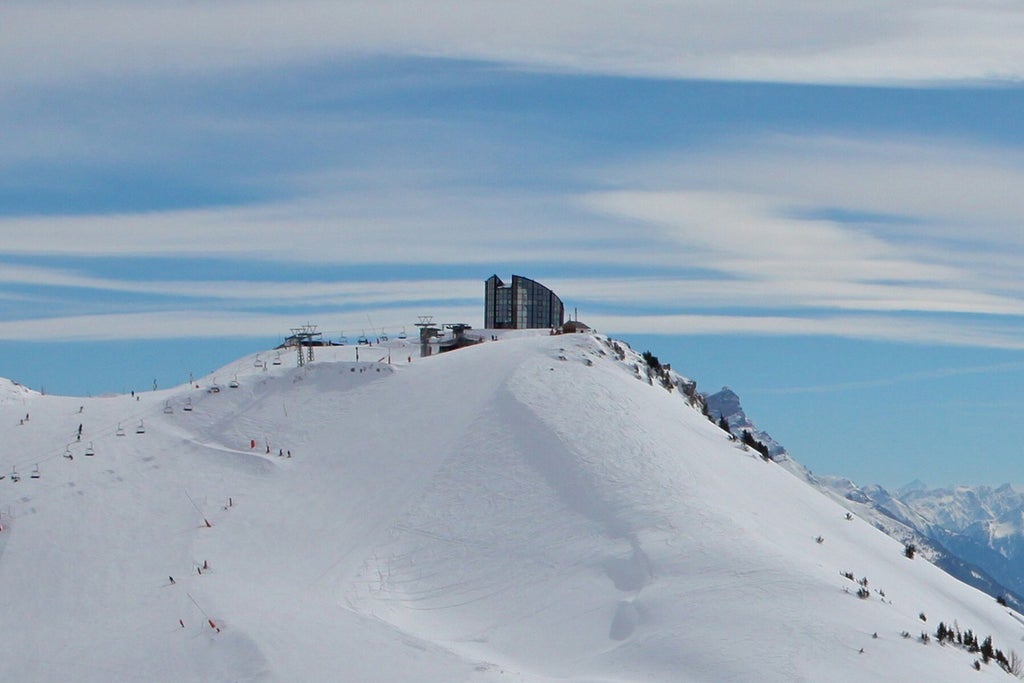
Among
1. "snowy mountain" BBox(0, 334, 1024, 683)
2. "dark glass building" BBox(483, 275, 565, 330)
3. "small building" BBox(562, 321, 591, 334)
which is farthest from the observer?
"dark glass building" BBox(483, 275, 565, 330)

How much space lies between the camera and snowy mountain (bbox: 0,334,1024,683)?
3488cm

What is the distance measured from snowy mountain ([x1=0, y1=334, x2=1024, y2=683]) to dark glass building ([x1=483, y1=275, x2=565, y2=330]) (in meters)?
29.3

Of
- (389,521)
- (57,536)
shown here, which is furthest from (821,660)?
(57,536)

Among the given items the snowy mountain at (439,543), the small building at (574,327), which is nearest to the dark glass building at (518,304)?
the small building at (574,327)

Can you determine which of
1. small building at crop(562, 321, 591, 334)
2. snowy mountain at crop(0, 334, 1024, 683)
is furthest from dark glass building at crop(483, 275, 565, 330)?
snowy mountain at crop(0, 334, 1024, 683)

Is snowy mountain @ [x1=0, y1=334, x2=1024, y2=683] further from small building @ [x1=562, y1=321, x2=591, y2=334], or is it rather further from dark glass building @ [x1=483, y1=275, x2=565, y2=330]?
dark glass building @ [x1=483, y1=275, x2=565, y2=330]

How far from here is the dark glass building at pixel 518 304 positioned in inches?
3659

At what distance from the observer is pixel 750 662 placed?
32531 millimetres

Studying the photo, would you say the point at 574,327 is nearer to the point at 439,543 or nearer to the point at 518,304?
the point at 518,304

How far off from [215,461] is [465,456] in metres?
10.5

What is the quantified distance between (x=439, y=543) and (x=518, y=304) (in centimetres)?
5076

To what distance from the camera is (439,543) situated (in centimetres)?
4331

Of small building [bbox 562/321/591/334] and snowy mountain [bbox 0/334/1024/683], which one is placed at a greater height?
small building [bbox 562/321/591/334]

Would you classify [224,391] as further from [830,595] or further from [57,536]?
[830,595]
